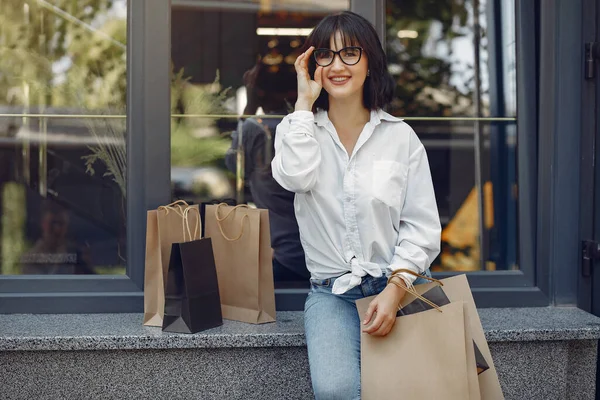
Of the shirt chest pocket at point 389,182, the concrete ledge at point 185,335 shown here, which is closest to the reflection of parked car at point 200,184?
the concrete ledge at point 185,335

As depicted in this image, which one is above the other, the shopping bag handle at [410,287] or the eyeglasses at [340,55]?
the eyeglasses at [340,55]

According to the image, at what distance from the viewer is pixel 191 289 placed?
2.56m

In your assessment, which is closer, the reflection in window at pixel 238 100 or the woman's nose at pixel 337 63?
the woman's nose at pixel 337 63

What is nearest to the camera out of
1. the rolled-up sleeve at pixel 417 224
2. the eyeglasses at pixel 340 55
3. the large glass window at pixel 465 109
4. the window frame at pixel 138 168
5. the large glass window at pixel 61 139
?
the rolled-up sleeve at pixel 417 224

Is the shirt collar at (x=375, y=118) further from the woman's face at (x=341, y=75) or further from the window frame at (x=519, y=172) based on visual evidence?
the window frame at (x=519, y=172)

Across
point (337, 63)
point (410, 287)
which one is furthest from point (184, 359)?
point (337, 63)

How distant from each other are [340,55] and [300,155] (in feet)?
1.23

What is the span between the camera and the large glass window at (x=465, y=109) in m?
Answer: 3.27

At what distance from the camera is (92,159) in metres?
3.17

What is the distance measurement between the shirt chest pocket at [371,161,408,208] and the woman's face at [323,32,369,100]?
26 cm

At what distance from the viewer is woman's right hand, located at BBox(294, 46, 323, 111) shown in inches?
94.5

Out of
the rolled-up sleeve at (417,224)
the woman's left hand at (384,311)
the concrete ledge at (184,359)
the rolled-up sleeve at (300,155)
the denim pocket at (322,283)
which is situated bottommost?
the concrete ledge at (184,359)

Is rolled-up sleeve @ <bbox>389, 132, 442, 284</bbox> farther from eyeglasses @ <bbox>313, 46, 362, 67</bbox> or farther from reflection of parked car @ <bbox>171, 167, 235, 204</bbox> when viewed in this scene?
reflection of parked car @ <bbox>171, 167, 235, 204</bbox>

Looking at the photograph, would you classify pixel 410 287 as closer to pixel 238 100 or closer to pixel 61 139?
pixel 238 100
